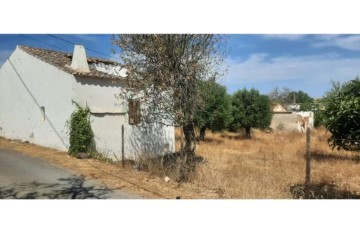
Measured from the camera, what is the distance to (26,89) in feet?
43.2

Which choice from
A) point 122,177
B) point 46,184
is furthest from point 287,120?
point 46,184

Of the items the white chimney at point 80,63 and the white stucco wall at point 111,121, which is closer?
the white stucco wall at point 111,121

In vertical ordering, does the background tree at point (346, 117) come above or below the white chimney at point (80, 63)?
below

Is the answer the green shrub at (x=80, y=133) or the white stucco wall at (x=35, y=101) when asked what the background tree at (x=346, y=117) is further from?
the white stucco wall at (x=35, y=101)

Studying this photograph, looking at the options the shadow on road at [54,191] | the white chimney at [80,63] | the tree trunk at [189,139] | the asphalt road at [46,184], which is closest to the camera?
the shadow on road at [54,191]

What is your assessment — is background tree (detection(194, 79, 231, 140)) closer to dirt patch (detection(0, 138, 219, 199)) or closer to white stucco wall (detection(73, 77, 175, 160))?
white stucco wall (detection(73, 77, 175, 160))

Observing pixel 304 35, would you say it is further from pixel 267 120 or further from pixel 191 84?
pixel 267 120

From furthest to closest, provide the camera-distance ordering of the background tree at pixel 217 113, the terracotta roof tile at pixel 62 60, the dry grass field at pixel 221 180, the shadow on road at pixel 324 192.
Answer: the background tree at pixel 217 113 → the terracotta roof tile at pixel 62 60 → the shadow on road at pixel 324 192 → the dry grass field at pixel 221 180

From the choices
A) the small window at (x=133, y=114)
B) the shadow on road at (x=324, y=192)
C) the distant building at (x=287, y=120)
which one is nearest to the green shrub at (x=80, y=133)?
the small window at (x=133, y=114)

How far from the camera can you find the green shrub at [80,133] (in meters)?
11.9

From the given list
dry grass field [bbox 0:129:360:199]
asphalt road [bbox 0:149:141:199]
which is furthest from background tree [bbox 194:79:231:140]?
asphalt road [bbox 0:149:141:199]

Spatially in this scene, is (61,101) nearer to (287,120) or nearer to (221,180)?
(221,180)

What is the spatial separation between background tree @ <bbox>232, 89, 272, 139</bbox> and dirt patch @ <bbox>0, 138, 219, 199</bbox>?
19226mm

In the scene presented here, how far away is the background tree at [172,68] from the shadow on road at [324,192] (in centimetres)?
308
